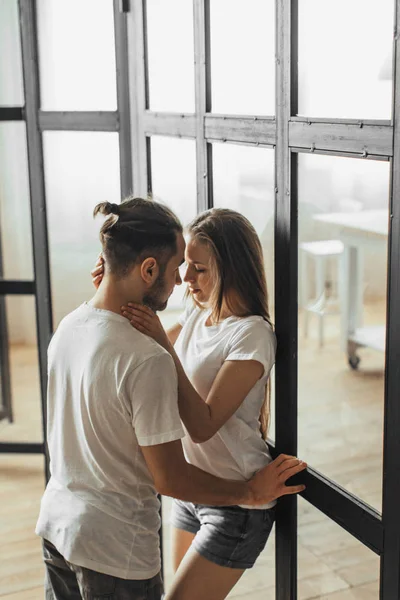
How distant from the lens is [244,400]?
Answer: 166 centimetres

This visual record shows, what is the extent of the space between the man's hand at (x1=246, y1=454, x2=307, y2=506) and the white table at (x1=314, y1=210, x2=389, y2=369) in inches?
11.3

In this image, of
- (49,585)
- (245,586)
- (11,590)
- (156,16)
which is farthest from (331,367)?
(11,590)

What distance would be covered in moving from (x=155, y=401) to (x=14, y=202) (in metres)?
2.57

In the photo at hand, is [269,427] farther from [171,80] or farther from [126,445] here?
[171,80]

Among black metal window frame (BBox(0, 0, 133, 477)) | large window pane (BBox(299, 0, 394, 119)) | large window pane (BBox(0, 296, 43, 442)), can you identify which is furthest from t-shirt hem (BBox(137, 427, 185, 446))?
large window pane (BBox(0, 296, 43, 442))

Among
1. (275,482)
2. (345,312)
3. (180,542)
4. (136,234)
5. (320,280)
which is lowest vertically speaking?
(180,542)

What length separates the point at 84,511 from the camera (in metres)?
1.53

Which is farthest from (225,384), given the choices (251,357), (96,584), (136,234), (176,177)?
(176,177)

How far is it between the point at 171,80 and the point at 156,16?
0.20 meters

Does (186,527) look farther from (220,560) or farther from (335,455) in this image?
(335,455)

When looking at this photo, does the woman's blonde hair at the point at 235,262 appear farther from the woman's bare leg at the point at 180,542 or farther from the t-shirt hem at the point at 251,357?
the woman's bare leg at the point at 180,542

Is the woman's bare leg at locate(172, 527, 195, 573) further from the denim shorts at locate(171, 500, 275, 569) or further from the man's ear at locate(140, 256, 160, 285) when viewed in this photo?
the man's ear at locate(140, 256, 160, 285)

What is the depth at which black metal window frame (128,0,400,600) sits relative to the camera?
126 cm

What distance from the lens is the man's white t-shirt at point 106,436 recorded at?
1.43 metres
